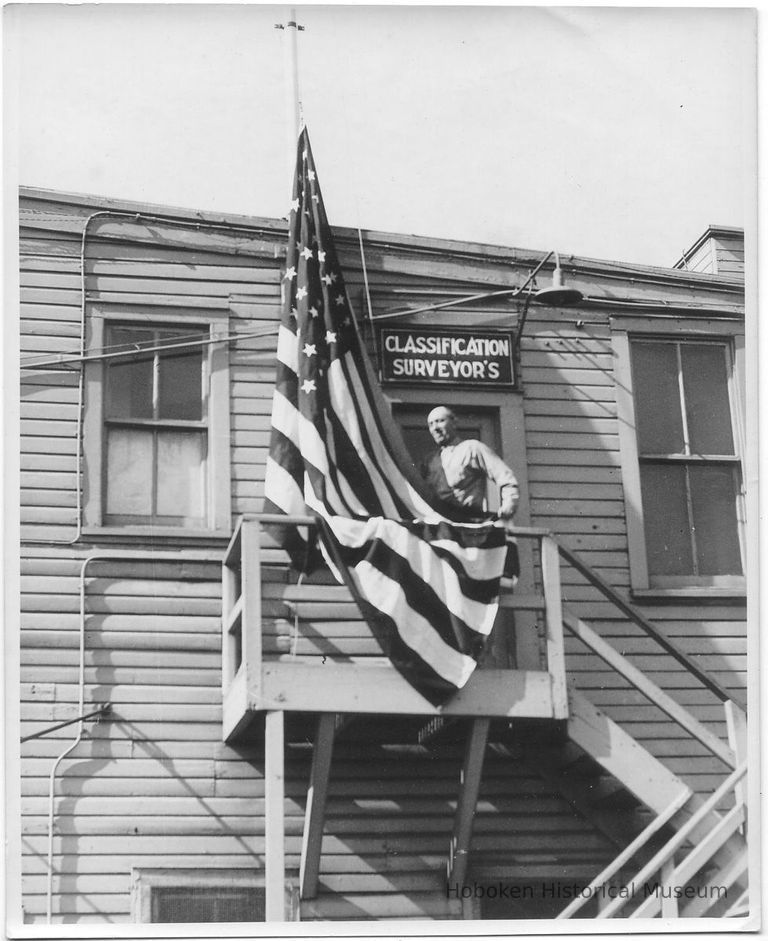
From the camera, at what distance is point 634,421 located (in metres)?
12.5

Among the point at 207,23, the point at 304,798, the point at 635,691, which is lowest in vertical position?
the point at 304,798

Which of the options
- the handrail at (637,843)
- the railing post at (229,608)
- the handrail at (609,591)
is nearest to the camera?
the handrail at (637,843)

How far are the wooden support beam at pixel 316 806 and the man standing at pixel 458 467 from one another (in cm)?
215

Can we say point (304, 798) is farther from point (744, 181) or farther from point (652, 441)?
point (744, 181)

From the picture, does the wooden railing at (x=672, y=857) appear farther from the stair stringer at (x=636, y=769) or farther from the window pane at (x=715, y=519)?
the window pane at (x=715, y=519)

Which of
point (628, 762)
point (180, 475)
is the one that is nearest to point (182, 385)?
point (180, 475)

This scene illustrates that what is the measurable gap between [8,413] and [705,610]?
19.3 ft

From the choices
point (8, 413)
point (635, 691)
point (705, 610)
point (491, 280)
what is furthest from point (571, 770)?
point (8, 413)

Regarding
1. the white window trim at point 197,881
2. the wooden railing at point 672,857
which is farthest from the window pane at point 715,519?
the white window trim at point 197,881

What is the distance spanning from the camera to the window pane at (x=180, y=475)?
11594 mm

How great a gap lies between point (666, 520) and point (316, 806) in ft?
13.4

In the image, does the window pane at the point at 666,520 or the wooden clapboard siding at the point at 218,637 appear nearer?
the wooden clapboard siding at the point at 218,637

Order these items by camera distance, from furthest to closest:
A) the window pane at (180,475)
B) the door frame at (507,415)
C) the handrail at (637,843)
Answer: the door frame at (507,415) < the window pane at (180,475) < the handrail at (637,843)

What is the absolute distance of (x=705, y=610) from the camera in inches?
469
